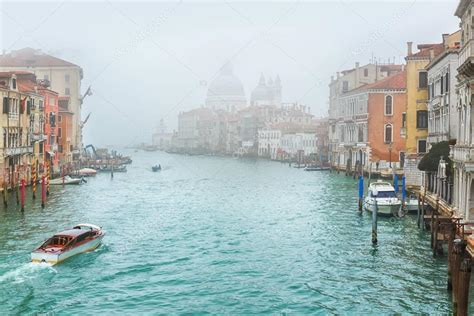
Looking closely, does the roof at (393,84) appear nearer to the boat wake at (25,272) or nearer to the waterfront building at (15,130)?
the waterfront building at (15,130)

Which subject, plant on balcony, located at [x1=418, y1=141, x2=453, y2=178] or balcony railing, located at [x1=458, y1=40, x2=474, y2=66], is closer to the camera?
balcony railing, located at [x1=458, y1=40, x2=474, y2=66]

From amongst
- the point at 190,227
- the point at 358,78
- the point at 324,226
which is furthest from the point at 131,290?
the point at 358,78

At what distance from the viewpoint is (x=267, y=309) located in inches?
534

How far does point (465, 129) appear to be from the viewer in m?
18.1

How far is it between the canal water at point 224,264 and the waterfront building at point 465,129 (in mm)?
1868

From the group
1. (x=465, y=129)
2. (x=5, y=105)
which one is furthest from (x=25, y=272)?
(x=5, y=105)

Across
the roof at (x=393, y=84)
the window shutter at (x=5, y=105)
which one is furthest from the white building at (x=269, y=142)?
the window shutter at (x=5, y=105)

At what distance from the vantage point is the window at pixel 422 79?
120 ft

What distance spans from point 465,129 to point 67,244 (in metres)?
12.0

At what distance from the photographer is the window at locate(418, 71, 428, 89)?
3662 centimetres

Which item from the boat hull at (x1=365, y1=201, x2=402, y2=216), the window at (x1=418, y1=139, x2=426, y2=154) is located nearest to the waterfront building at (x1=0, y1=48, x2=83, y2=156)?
the window at (x1=418, y1=139, x2=426, y2=154)

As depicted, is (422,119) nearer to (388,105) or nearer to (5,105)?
(388,105)

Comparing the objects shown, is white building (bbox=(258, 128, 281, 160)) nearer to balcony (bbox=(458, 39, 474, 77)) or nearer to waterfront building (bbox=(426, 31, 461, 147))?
waterfront building (bbox=(426, 31, 461, 147))

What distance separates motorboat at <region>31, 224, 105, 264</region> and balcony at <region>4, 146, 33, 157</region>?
581 inches
